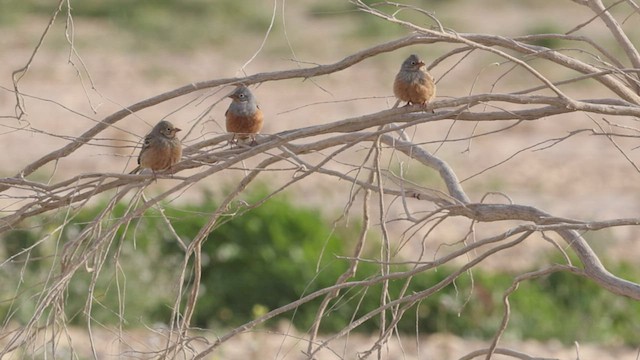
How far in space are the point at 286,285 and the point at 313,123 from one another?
7461 mm

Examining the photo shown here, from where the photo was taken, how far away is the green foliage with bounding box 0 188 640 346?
825cm

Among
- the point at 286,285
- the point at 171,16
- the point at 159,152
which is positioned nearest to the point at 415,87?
the point at 159,152

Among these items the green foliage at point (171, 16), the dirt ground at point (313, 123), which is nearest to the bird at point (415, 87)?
the dirt ground at point (313, 123)

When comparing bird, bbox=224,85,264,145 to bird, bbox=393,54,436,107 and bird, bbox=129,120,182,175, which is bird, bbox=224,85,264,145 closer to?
bird, bbox=129,120,182,175

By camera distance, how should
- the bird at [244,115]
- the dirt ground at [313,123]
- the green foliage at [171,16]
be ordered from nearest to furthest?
the bird at [244,115] → the dirt ground at [313,123] → the green foliage at [171,16]

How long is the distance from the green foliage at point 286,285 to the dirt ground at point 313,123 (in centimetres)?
22

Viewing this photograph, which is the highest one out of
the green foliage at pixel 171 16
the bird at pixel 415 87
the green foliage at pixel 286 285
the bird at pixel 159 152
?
the green foliage at pixel 171 16

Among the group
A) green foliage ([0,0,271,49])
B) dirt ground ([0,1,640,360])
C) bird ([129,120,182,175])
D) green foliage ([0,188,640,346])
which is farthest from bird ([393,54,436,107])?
green foliage ([0,0,271,49])

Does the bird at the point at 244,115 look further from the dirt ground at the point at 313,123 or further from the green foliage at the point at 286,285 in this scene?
the green foliage at the point at 286,285

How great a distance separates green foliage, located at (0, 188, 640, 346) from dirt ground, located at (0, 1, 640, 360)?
0.22 meters

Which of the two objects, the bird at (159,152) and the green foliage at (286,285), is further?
the green foliage at (286,285)

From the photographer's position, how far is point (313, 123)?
52.6ft

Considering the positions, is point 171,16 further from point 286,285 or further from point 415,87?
point 415,87

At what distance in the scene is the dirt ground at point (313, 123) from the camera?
818 centimetres
